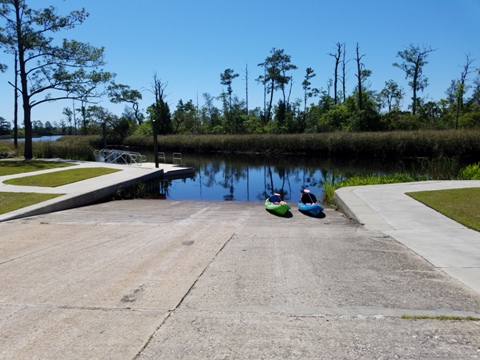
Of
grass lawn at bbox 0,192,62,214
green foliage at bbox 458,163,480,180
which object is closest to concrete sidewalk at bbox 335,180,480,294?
green foliage at bbox 458,163,480,180

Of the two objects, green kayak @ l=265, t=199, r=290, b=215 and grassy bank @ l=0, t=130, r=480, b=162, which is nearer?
green kayak @ l=265, t=199, r=290, b=215

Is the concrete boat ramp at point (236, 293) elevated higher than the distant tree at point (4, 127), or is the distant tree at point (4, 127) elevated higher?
the distant tree at point (4, 127)

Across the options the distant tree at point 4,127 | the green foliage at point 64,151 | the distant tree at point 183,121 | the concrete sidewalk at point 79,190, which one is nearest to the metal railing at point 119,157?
the green foliage at point 64,151

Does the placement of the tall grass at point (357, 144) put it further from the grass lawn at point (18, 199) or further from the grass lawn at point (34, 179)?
the grass lawn at point (18, 199)

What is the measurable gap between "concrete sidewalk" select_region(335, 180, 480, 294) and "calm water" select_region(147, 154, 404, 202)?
497 centimetres

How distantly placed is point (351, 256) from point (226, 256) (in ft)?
6.41

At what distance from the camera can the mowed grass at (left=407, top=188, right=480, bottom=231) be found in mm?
8883

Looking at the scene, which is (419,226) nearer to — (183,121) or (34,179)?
(34,179)

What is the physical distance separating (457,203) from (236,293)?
7957 millimetres

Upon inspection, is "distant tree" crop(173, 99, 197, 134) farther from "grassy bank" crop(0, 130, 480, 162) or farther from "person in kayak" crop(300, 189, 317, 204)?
"person in kayak" crop(300, 189, 317, 204)

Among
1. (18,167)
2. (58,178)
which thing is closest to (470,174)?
(58,178)

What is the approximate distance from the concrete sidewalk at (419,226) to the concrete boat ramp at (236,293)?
0.06 metres

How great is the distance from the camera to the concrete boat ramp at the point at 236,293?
361cm

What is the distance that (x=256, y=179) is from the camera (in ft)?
84.9
